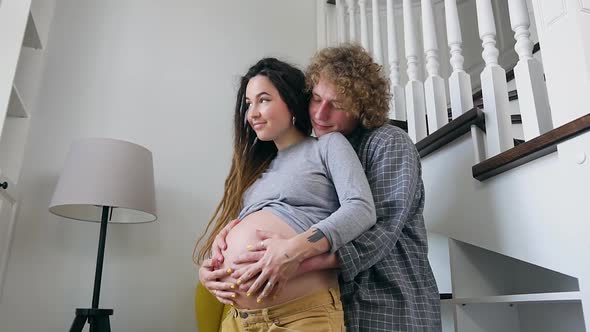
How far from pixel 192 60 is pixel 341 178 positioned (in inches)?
58.8

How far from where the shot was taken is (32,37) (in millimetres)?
1787

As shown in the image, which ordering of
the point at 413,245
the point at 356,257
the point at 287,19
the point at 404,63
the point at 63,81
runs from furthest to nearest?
the point at 404,63 → the point at 287,19 → the point at 63,81 → the point at 413,245 → the point at 356,257

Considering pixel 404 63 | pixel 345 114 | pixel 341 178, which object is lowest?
pixel 341 178

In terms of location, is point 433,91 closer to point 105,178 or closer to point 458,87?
point 458,87

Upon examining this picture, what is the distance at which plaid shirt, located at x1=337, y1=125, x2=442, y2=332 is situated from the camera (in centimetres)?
82

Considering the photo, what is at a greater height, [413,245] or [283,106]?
[283,106]

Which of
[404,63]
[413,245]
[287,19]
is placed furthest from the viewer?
[404,63]

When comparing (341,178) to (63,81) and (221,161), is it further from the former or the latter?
(63,81)

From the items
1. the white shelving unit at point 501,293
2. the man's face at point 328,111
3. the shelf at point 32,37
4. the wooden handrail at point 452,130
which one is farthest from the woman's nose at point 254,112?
the shelf at point 32,37

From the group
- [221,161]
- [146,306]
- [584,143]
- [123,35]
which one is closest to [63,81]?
[123,35]

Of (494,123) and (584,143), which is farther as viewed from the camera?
(494,123)

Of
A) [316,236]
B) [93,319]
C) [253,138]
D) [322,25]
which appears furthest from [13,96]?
[322,25]

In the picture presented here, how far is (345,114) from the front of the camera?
1.05 metres

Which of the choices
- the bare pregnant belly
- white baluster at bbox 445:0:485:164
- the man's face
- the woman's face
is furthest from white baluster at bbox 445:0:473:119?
the bare pregnant belly
